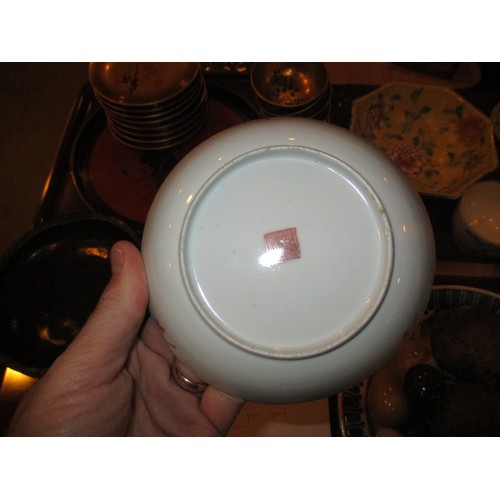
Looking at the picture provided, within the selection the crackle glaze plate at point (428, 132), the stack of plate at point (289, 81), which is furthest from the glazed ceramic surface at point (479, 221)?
the stack of plate at point (289, 81)

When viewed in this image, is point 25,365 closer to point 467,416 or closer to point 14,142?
point 467,416

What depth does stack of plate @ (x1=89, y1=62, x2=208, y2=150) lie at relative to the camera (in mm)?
1155

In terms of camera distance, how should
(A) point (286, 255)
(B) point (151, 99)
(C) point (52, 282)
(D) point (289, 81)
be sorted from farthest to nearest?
(D) point (289, 81) < (B) point (151, 99) < (C) point (52, 282) < (A) point (286, 255)

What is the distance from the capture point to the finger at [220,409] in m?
0.98

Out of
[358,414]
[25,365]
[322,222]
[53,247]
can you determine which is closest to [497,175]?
[358,414]

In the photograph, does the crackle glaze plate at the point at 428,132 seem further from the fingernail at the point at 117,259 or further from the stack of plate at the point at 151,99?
the fingernail at the point at 117,259

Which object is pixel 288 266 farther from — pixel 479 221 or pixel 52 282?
pixel 479 221

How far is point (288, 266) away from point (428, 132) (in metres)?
1.12

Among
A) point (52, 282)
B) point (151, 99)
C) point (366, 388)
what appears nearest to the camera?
point (52, 282)

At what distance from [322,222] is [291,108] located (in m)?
0.68

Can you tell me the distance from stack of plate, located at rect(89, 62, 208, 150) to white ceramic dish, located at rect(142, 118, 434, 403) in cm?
61

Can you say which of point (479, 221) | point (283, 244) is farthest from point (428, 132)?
point (283, 244)

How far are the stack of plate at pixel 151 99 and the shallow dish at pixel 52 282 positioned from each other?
38cm

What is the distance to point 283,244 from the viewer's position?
0.57 m
